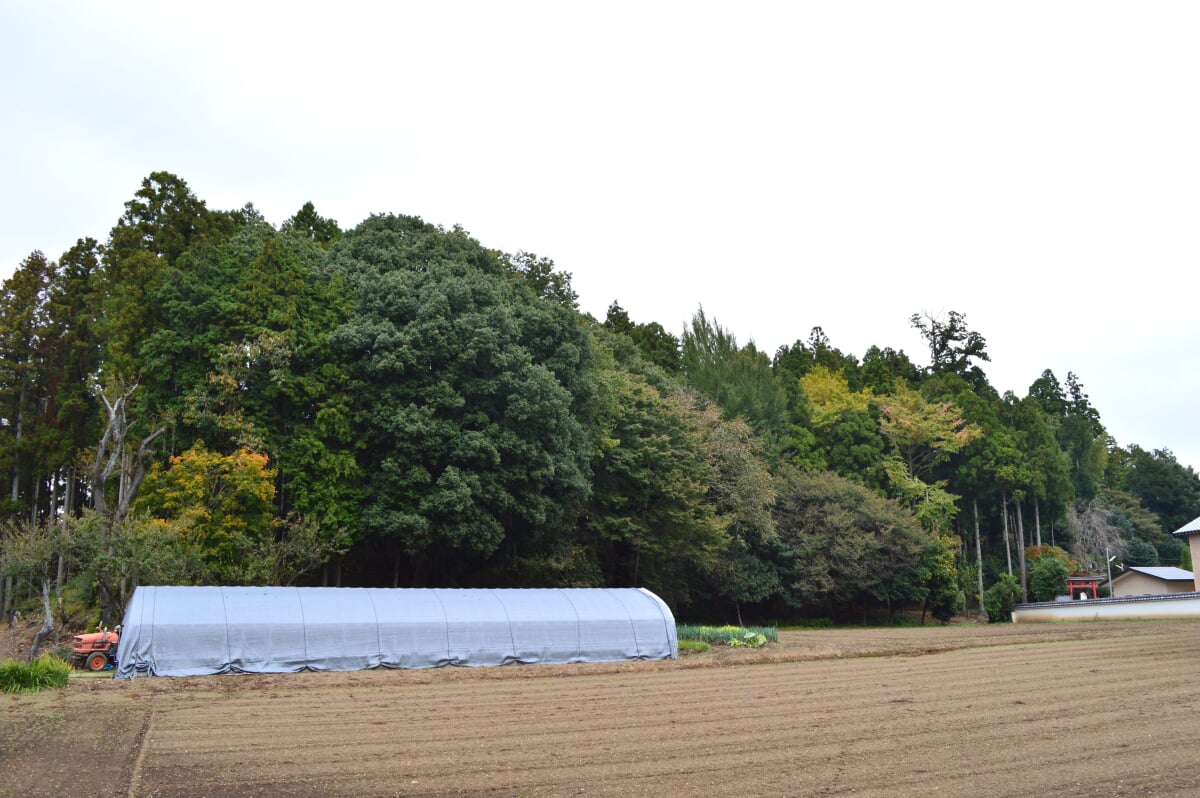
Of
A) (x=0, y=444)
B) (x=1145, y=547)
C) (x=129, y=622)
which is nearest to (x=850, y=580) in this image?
(x=129, y=622)

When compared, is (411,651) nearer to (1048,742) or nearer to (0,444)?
(1048,742)

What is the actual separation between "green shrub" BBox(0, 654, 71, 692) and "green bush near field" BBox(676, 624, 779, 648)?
19.2 metres

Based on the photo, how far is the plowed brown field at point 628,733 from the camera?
1138 cm

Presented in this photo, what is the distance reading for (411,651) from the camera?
2603 centimetres

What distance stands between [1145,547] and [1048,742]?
85706mm

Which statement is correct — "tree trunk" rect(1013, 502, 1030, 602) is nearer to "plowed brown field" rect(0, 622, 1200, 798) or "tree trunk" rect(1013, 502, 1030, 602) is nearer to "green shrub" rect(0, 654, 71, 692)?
"plowed brown field" rect(0, 622, 1200, 798)

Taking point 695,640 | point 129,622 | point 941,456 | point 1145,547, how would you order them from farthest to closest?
point 1145,547 < point 941,456 < point 695,640 < point 129,622

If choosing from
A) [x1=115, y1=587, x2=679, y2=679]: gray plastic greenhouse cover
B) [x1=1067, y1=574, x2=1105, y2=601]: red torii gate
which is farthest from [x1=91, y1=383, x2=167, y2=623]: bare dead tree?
[x1=1067, y1=574, x2=1105, y2=601]: red torii gate

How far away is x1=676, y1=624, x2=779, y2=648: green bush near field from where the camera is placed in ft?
106

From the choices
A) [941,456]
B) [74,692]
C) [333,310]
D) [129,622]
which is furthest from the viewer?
[941,456]

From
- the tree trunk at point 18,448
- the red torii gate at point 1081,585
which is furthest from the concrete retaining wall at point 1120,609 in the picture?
the tree trunk at point 18,448

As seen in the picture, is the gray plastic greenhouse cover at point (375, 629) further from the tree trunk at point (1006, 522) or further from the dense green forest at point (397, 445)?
the tree trunk at point (1006, 522)

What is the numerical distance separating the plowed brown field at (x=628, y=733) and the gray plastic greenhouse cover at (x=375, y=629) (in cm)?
112

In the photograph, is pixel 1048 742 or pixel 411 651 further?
pixel 411 651
